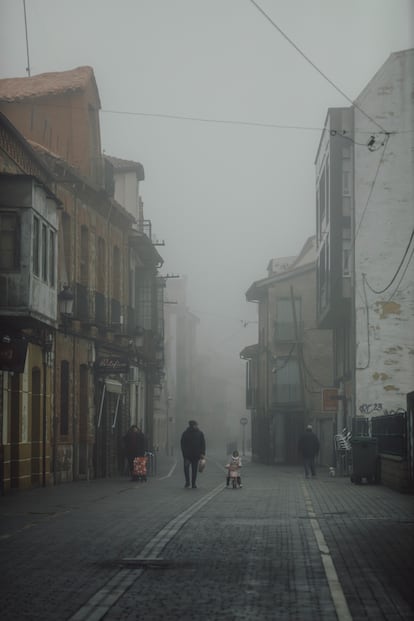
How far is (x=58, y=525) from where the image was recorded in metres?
16.4

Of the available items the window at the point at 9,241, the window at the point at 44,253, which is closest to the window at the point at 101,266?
the window at the point at 44,253

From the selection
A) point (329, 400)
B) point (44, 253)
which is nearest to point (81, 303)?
point (44, 253)

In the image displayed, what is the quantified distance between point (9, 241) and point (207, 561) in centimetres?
1505

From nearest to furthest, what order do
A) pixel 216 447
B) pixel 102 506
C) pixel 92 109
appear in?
pixel 102 506
pixel 92 109
pixel 216 447

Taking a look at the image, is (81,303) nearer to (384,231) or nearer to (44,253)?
(44,253)

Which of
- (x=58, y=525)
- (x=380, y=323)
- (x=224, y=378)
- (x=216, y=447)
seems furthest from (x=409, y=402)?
(x=224, y=378)

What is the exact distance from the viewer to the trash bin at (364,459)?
99.1 ft

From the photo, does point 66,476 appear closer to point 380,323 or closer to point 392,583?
point 380,323

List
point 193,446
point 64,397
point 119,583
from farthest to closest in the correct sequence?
point 64,397 → point 193,446 → point 119,583

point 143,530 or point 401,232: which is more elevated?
point 401,232

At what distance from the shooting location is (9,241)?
84.5 ft

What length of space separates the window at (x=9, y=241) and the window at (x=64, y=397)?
785cm

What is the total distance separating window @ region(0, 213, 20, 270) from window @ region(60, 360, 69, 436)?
7855mm

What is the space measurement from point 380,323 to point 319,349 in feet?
65.3
